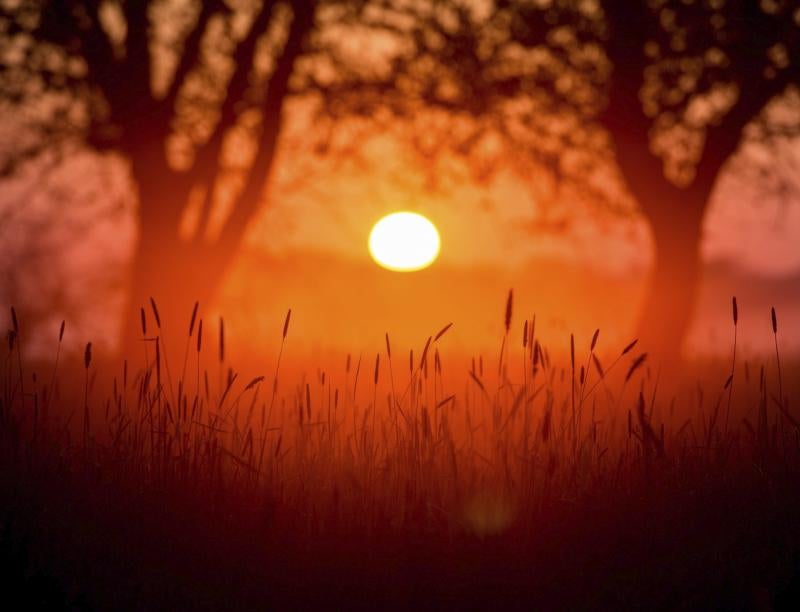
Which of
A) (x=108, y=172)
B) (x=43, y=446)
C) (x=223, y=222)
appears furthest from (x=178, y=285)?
(x=43, y=446)

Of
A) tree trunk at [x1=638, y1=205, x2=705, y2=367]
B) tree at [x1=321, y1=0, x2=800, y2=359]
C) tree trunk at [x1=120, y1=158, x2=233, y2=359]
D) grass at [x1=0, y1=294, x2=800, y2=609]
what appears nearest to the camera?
grass at [x1=0, y1=294, x2=800, y2=609]

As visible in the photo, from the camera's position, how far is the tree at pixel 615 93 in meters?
11.0

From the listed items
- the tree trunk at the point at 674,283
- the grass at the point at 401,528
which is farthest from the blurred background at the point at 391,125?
the grass at the point at 401,528

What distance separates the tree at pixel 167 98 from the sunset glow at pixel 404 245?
3064mm

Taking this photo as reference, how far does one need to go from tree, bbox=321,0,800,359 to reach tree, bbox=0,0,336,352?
42.7 inches

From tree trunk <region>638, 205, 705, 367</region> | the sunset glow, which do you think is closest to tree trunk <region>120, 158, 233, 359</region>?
the sunset glow

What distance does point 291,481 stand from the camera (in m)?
5.48

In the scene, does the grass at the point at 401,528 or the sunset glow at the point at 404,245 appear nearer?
the grass at the point at 401,528

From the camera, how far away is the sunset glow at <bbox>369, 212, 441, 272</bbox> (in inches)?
590

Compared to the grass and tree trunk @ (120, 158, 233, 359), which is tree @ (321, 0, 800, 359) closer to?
tree trunk @ (120, 158, 233, 359)

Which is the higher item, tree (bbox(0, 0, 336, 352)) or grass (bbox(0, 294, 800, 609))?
tree (bbox(0, 0, 336, 352))

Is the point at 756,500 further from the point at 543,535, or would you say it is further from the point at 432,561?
the point at 432,561

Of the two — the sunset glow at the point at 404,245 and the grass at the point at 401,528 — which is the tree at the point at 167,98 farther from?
the grass at the point at 401,528

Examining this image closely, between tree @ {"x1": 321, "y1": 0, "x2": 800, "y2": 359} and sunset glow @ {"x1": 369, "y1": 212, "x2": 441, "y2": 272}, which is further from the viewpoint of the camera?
sunset glow @ {"x1": 369, "y1": 212, "x2": 441, "y2": 272}
